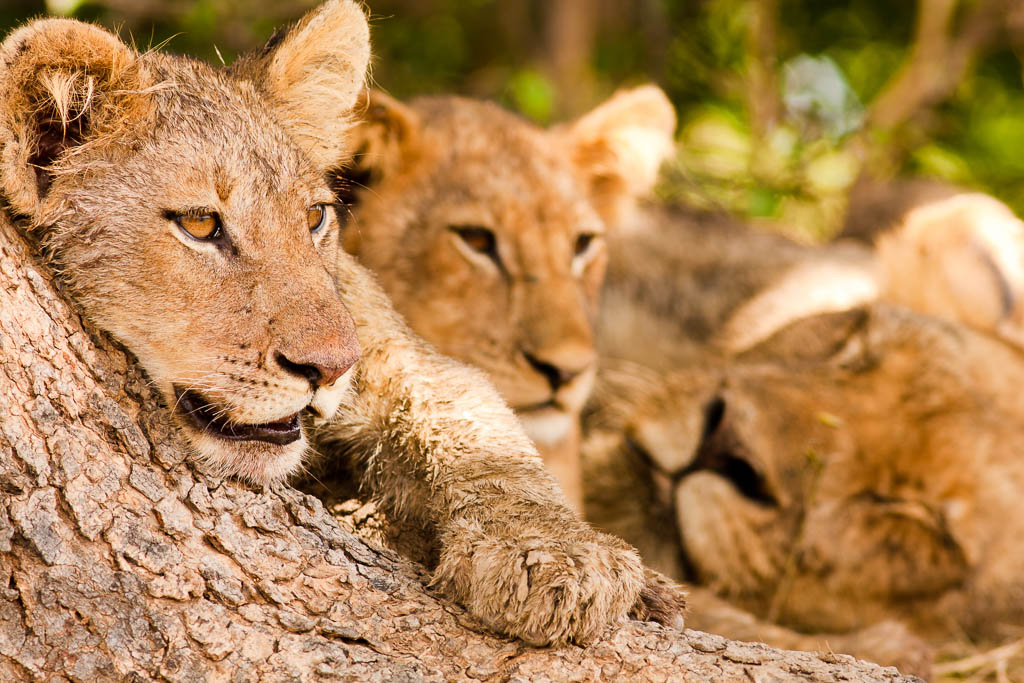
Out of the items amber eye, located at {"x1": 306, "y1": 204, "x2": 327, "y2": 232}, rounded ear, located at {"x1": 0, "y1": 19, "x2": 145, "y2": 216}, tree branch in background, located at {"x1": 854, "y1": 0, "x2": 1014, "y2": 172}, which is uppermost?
tree branch in background, located at {"x1": 854, "y1": 0, "x2": 1014, "y2": 172}

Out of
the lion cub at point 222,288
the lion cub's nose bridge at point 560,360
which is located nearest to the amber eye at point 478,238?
the lion cub's nose bridge at point 560,360

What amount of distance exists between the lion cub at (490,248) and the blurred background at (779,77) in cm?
207

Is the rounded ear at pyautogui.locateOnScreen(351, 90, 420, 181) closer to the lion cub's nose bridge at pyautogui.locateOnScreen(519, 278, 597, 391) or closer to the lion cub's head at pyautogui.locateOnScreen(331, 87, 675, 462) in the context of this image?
the lion cub's head at pyautogui.locateOnScreen(331, 87, 675, 462)

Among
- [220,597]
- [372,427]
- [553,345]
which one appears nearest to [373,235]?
[553,345]

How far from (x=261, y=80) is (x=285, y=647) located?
1.40 m

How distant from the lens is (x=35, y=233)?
207cm

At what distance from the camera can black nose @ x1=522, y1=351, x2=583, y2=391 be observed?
312cm

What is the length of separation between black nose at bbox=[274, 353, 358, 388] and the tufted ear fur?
2.55 feet

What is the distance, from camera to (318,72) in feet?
9.05

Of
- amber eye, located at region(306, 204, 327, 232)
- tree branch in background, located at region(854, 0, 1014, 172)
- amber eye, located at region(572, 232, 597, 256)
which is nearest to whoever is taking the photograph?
amber eye, located at region(306, 204, 327, 232)

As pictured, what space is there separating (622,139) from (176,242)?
2221mm

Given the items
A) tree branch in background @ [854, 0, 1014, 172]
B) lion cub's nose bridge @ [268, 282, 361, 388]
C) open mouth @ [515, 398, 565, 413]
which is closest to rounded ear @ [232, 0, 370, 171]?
lion cub's nose bridge @ [268, 282, 361, 388]

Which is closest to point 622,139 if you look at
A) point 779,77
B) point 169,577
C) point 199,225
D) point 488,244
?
point 488,244

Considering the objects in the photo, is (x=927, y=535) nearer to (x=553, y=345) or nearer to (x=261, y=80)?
(x=553, y=345)
